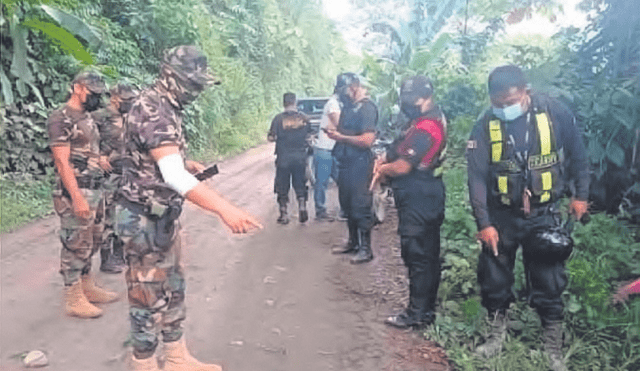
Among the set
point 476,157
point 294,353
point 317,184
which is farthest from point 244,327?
point 317,184

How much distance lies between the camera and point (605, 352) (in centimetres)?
359

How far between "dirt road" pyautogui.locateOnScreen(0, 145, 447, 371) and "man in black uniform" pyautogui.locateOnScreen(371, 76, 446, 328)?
0.35m

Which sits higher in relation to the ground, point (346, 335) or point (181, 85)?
point (181, 85)

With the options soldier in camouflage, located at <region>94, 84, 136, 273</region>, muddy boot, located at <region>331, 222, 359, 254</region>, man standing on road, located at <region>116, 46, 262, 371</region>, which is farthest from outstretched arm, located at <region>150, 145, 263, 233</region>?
muddy boot, located at <region>331, 222, 359, 254</region>

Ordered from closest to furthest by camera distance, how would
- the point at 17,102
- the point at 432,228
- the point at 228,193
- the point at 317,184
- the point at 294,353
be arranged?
the point at 294,353, the point at 432,228, the point at 317,184, the point at 17,102, the point at 228,193

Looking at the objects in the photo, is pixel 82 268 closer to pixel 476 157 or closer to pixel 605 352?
pixel 476 157

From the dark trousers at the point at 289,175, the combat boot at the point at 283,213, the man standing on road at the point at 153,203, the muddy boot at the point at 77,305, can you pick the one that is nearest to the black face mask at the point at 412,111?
the man standing on road at the point at 153,203

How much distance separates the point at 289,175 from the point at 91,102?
12.3 feet

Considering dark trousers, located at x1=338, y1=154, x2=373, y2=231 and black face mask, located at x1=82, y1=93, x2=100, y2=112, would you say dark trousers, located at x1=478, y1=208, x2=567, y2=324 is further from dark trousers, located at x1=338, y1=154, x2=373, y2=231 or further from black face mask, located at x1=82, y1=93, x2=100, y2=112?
black face mask, located at x1=82, y1=93, x2=100, y2=112

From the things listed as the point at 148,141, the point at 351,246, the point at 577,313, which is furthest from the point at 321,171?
the point at 148,141

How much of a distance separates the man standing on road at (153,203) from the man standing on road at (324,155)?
145 inches

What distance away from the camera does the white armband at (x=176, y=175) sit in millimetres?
2658

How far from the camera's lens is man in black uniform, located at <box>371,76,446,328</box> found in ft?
13.2

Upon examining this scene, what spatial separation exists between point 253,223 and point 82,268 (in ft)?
8.03
